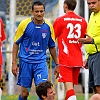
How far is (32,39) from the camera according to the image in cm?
995

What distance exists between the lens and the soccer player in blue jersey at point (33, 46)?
9930 millimetres

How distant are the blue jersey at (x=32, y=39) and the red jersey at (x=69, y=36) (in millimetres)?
971

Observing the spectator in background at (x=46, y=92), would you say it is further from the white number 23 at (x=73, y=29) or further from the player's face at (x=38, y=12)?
the white number 23 at (x=73, y=29)

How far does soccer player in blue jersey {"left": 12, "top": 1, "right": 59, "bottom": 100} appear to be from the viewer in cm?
993

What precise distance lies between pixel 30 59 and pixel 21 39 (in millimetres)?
364

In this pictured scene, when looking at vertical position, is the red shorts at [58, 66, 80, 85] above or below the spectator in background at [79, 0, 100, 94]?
below

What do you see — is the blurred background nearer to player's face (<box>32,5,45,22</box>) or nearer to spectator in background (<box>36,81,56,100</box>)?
player's face (<box>32,5,45,22</box>)

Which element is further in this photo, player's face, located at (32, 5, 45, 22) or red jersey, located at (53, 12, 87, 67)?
red jersey, located at (53, 12, 87, 67)

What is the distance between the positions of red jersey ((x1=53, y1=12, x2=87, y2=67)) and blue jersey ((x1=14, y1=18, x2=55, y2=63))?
0.97 metres

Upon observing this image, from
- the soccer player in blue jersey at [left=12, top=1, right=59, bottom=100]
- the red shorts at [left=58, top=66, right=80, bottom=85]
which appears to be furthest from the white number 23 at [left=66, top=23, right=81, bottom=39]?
the soccer player in blue jersey at [left=12, top=1, right=59, bottom=100]

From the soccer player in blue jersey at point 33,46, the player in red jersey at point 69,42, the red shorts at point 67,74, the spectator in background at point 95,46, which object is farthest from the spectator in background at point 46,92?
the red shorts at point 67,74

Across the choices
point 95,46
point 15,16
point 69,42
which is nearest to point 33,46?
point 95,46

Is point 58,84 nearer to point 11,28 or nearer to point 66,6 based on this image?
point 11,28

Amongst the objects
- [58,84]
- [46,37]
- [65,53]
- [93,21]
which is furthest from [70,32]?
[58,84]
